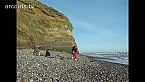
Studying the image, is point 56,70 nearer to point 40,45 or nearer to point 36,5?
point 36,5

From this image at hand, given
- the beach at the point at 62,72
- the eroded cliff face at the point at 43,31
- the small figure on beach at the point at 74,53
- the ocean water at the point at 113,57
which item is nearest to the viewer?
the beach at the point at 62,72

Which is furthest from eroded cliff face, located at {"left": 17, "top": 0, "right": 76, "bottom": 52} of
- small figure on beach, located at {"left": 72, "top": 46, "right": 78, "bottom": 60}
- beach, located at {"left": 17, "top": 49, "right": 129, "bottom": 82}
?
beach, located at {"left": 17, "top": 49, "right": 129, "bottom": 82}

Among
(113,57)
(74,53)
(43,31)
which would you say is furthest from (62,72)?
(113,57)

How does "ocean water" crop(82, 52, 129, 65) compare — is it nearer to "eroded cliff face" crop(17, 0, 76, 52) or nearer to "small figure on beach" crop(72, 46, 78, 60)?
"small figure on beach" crop(72, 46, 78, 60)

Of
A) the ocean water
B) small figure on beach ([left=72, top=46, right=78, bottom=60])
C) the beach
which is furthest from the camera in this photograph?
small figure on beach ([left=72, top=46, right=78, bottom=60])

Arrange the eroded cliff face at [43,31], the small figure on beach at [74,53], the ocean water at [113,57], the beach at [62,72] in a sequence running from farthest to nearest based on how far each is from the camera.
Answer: the eroded cliff face at [43,31], the small figure on beach at [74,53], the ocean water at [113,57], the beach at [62,72]

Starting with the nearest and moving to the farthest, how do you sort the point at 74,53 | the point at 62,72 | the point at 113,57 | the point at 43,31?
the point at 62,72
the point at 74,53
the point at 43,31
the point at 113,57

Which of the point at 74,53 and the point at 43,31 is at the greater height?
the point at 43,31

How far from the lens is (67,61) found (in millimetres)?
8828

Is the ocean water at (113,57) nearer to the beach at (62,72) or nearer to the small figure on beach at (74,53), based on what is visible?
the small figure on beach at (74,53)

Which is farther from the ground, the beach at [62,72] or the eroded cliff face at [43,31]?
the eroded cliff face at [43,31]

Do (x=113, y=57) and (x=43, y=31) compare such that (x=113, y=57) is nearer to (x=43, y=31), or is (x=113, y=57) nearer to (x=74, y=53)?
(x=74, y=53)

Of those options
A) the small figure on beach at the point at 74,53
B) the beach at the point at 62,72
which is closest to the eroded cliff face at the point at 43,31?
the small figure on beach at the point at 74,53
